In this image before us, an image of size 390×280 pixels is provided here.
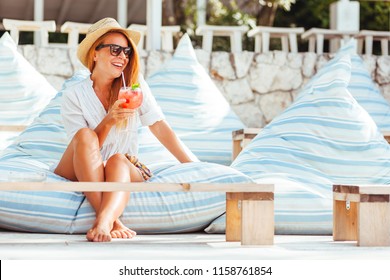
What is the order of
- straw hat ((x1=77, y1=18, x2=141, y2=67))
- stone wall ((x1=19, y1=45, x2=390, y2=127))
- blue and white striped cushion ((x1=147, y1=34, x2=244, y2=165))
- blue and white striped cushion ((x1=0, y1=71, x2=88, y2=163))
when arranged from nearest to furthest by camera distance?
straw hat ((x1=77, y1=18, x2=141, y2=67))
blue and white striped cushion ((x1=0, y1=71, x2=88, y2=163))
blue and white striped cushion ((x1=147, y1=34, x2=244, y2=165))
stone wall ((x1=19, y1=45, x2=390, y2=127))

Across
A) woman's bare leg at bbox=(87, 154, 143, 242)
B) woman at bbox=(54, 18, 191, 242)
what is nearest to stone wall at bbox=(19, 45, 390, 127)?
woman at bbox=(54, 18, 191, 242)

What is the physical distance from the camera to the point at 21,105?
631 cm

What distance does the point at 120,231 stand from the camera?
4141mm

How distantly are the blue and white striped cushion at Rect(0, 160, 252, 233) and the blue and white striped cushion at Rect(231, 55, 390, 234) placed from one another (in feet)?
1.15

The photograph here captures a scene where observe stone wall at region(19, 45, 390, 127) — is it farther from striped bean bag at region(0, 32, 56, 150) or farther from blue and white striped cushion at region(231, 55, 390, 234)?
blue and white striped cushion at region(231, 55, 390, 234)

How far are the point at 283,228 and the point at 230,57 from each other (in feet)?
11.4

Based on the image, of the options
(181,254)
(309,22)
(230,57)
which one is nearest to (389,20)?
(309,22)

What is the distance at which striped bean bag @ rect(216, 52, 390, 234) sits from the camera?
4570mm

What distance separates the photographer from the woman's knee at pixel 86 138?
13.5ft

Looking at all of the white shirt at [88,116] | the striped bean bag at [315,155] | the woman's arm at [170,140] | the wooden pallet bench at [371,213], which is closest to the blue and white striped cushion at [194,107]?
the striped bean bag at [315,155]

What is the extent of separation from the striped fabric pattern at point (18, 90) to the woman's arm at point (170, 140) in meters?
1.83

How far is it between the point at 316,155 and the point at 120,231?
135cm

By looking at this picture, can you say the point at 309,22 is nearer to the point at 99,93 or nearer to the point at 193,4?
the point at 193,4

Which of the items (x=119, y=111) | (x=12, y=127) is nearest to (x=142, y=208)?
(x=119, y=111)
